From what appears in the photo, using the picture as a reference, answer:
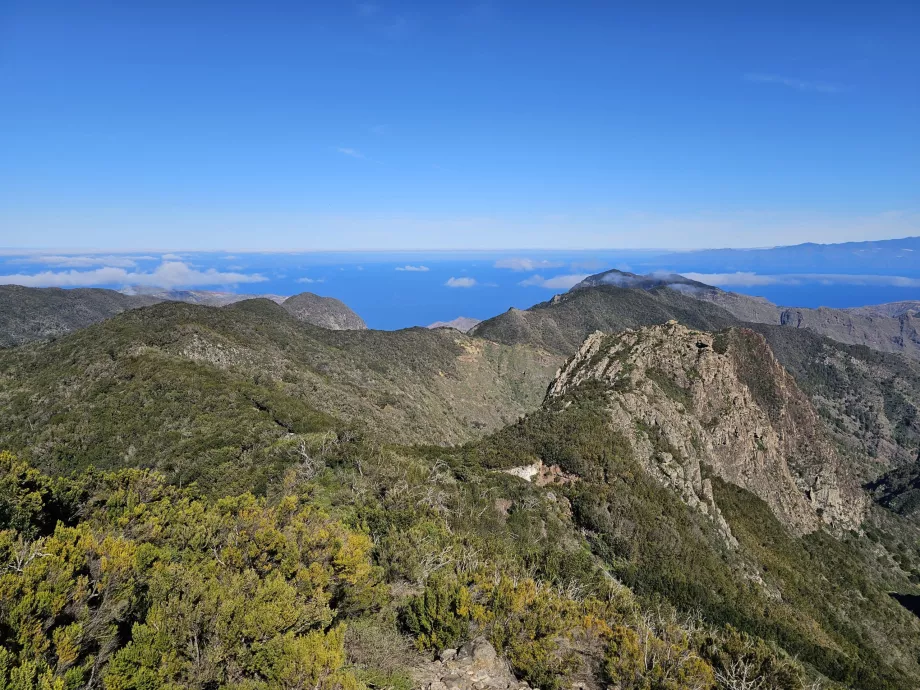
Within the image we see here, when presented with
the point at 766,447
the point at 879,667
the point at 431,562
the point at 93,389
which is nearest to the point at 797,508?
the point at 766,447

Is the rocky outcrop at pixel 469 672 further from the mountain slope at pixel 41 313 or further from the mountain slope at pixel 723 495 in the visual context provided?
the mountain slope at pixel 41 313

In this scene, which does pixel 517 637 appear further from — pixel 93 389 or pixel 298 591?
pixel 93 389

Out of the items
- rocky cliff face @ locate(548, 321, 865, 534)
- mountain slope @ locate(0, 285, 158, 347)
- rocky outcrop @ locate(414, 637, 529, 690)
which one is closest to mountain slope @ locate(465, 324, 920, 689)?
rocky cliff face @ locate(548, 321, 865, 534)

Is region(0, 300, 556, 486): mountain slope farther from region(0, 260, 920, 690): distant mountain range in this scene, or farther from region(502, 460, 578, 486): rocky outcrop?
region(502, 460, 578, 486): rocky outcrop

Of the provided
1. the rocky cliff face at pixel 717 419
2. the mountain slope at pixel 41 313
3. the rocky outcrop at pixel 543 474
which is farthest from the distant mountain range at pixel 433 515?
the mountain slope at pixel 41 313

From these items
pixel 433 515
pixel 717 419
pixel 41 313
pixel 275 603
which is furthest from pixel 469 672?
pixel 41 313

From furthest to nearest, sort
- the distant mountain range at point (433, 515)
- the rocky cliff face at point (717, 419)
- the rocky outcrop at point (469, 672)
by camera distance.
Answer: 1. the rocky cliff face at point (717, 419)
2. the rocky outcrop at point (469, 672)
3. the distant mountain range at point (433, 515)
